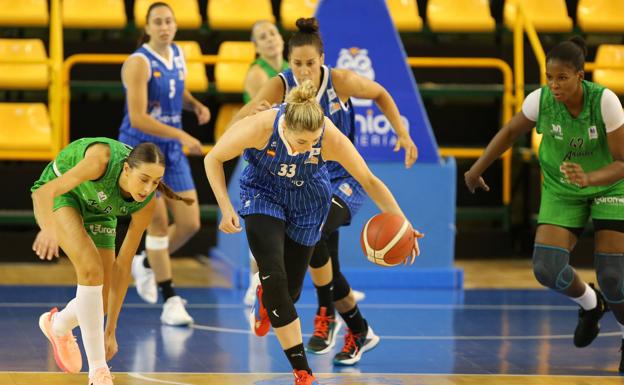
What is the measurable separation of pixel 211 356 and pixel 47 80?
5109 millimetres

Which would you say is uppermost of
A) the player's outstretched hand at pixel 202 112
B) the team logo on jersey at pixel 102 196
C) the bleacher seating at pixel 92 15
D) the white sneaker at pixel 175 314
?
the bleacher seating at pixel 92 15

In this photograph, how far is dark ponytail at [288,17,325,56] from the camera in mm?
6204

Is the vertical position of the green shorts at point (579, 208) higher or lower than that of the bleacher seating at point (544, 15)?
lower

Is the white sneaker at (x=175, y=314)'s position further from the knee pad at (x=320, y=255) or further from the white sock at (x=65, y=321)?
the white sock at (x=65, y=321)

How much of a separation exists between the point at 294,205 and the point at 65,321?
1.28 metres

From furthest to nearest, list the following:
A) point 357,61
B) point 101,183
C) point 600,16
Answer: point 600,16, point 357,61, point 101,183

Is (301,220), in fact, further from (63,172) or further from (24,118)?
(24,118)

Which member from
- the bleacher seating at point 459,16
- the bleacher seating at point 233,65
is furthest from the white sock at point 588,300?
the bleacher seating at point 459,16

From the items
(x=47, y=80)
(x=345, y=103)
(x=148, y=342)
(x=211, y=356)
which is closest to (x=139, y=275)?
(x=148, y=342)

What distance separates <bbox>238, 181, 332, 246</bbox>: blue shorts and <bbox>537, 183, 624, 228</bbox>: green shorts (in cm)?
138

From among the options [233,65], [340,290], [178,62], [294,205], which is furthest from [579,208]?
[233,65]

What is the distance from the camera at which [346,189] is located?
21.5 feet

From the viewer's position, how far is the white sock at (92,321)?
535 cm

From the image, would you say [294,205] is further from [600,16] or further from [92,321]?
[600,16]
